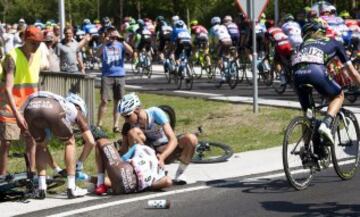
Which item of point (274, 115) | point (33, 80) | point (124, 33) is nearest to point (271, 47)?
point (274, 115)

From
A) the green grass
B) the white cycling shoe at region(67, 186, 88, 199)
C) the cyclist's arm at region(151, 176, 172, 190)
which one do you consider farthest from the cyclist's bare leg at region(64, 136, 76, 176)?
the green grass

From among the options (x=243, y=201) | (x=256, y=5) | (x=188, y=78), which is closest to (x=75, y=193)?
(x=243, y=201)

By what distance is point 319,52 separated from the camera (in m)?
9.42

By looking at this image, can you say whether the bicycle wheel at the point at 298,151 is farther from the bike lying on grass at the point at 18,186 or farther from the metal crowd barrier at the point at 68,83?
the metal crowd barrier at the point at 68,83

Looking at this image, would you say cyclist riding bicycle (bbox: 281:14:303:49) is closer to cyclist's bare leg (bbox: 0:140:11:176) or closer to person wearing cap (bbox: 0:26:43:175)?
person wearing cap (bbox: 0:26:43:175)

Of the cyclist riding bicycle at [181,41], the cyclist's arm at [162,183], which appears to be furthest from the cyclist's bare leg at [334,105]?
the cyclist riding bicycle at [181,41]

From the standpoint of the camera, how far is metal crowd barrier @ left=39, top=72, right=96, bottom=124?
14797mm

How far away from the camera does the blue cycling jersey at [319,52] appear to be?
30.8ft

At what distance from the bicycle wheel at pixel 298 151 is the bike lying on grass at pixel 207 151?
5.84ft

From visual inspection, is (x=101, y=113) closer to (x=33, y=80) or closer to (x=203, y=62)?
(x=33, y=80)

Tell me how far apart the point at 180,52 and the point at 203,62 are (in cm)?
169

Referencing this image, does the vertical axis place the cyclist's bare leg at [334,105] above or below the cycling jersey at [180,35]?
below

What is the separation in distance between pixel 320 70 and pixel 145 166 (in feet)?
7.05

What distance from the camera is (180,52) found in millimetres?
24141
